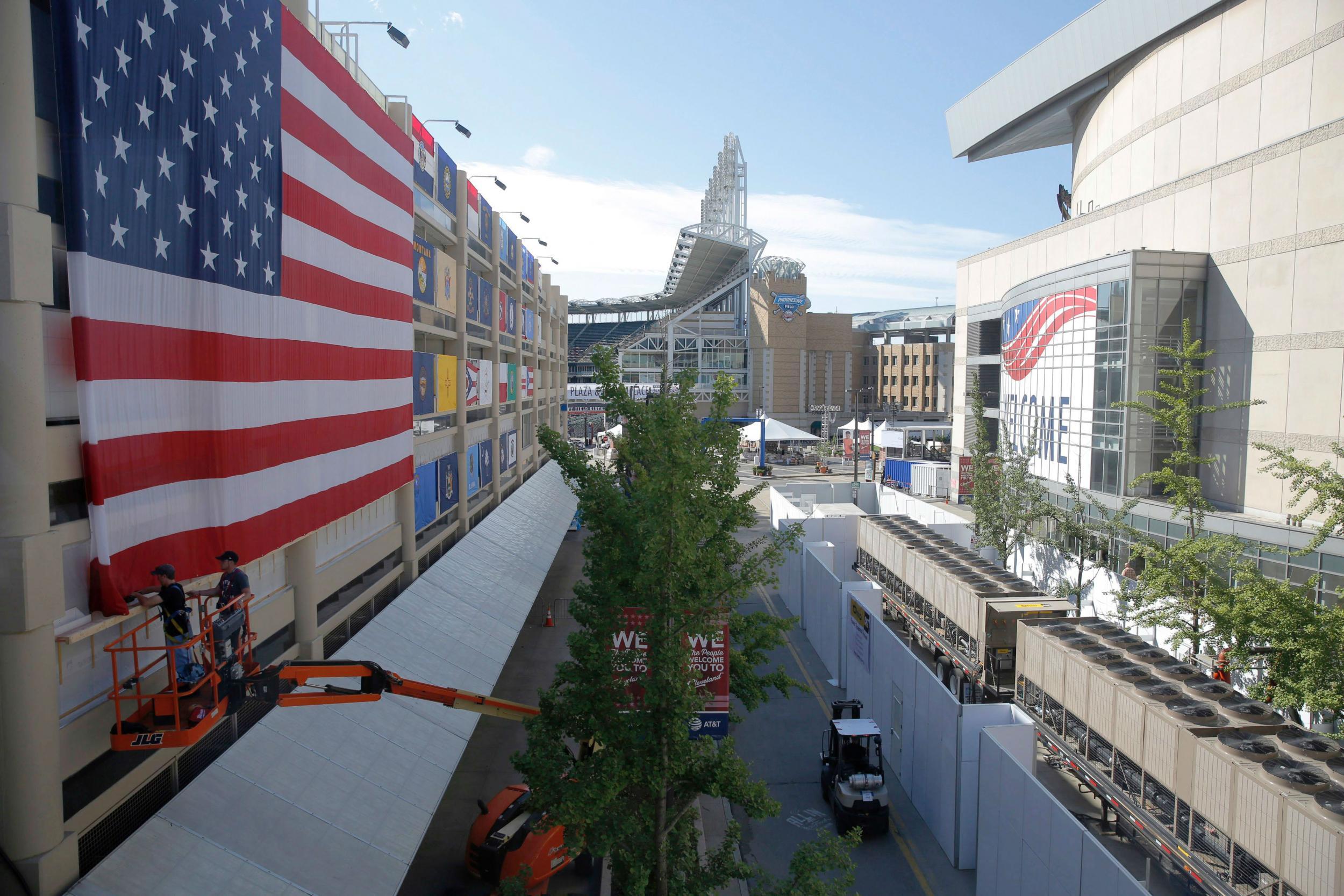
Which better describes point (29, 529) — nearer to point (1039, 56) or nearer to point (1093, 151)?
point (1093, 151)

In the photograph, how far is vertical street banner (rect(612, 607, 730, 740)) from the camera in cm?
840

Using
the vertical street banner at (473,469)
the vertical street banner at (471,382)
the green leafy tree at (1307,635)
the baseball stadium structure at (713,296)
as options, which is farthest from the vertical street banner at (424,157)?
the baseball stadium structure at (713,296)

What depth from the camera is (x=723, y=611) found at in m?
8.82

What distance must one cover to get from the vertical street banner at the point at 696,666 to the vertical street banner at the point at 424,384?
931cm

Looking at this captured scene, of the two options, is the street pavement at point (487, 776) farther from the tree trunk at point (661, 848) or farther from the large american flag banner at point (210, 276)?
the large american flag banner at point (210, 276)

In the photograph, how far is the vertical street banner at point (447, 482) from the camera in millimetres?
19172

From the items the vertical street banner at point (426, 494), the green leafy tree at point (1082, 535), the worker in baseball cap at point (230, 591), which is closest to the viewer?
the worker in baseball cap at point (230, 591)

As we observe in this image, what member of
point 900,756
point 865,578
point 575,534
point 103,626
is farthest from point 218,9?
point 575,534

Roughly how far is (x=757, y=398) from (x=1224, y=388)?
231 feet

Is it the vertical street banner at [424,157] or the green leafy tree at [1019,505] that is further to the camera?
the green leafy tree at [1019,505]

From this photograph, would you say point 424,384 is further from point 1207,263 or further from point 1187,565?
point 1207,263

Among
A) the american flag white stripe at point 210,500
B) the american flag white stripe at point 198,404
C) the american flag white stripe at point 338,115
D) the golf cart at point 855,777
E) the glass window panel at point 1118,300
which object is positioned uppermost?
the american flag white stripe at point 338,115

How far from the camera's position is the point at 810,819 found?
13938 mm

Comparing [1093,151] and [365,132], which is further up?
[1093,151]
